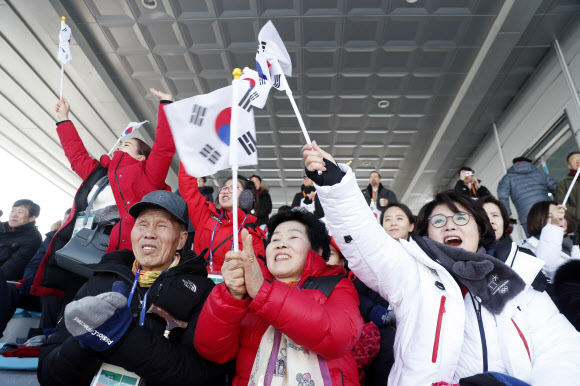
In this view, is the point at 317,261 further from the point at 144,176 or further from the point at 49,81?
the point at 49,81

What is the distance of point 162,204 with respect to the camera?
233 centimetres

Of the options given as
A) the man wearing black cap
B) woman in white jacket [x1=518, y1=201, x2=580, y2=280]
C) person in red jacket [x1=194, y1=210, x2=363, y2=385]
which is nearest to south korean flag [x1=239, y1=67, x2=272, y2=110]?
the man wearing black cap

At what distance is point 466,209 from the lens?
2.34 meters

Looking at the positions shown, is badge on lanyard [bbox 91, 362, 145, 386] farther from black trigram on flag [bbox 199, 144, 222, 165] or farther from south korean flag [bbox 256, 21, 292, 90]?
south korean flag [bbox 256, 21, 292, 90]

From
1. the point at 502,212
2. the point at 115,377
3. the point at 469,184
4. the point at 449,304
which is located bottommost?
the point at 115,377

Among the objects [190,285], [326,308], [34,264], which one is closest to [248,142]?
[190,285]

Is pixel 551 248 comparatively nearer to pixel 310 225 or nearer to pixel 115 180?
pixel 310 225

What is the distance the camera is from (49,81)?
7.73 meters

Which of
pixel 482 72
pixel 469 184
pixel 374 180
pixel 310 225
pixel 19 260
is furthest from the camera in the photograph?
pixel 374 180

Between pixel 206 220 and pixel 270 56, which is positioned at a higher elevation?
pixel 270 56

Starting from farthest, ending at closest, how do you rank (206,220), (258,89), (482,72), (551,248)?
(482,72) < (206,220) < (551,248) < (258,89)

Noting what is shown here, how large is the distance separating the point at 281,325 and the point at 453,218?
51.7 inches

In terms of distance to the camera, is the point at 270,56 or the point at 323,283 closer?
the point at 323,283

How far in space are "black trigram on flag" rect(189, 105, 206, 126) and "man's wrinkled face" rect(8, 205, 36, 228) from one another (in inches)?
159
